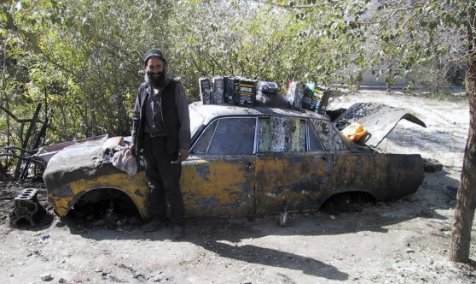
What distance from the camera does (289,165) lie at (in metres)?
5.66

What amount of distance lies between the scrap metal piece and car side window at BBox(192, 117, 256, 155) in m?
1.96

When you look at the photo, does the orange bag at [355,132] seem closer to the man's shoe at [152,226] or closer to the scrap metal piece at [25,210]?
the man's shoe at [152,226]

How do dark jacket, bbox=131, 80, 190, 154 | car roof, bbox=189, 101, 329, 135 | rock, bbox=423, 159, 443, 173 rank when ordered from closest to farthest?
dark jacket, bbox=131, 80, 190, 154 → car roof, bbox=189, 101, 329, 135 → rock, bbox=423, 159, 443, 173

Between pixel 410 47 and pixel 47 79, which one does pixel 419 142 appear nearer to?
pixel 410 47

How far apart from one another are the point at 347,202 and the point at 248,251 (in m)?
2.07

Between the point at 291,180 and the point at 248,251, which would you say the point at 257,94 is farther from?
the point at 248,251

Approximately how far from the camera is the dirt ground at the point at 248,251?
4.42 m

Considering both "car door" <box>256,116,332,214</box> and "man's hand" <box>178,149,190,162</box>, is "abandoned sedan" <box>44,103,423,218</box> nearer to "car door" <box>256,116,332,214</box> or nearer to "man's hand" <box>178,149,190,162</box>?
"car door" <box>256,116,332,214</box>

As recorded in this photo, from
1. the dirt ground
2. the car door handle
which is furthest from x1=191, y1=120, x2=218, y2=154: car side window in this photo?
the dirt ground

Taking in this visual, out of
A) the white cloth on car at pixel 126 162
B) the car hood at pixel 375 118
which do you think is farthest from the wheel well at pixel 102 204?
the car hood at pixel 375 118

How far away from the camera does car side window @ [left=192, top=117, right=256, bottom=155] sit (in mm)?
5336

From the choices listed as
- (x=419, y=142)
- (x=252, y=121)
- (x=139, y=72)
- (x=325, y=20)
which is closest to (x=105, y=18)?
(x=139, y=72)

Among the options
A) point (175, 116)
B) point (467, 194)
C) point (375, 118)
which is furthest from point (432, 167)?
point (175, 116)

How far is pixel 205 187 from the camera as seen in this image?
209 inches
